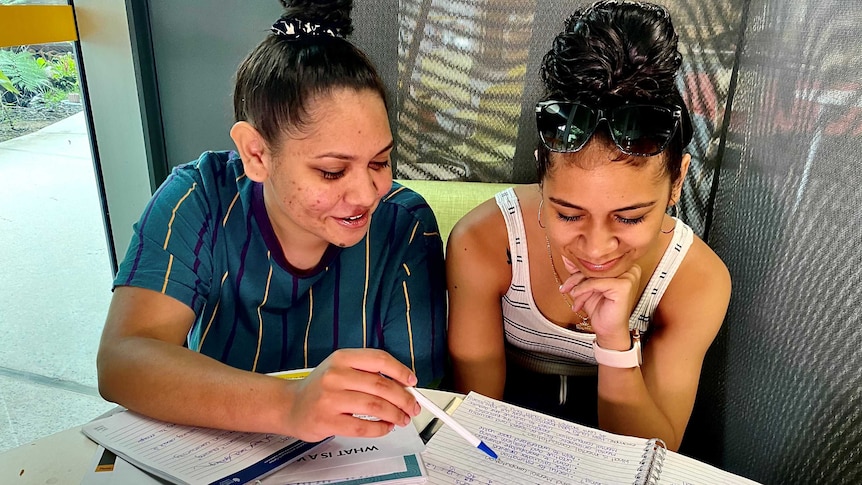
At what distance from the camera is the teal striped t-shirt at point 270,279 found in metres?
1.10

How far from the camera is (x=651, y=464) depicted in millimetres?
857

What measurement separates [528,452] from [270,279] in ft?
1.81

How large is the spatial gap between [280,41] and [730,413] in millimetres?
1163

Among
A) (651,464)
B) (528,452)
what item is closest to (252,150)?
(528,452)

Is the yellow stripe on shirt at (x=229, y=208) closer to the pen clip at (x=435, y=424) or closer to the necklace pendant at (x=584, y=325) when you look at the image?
the pen clip at (x=435, y=424)

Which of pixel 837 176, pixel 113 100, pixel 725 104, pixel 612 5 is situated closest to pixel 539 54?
pixel 725 104

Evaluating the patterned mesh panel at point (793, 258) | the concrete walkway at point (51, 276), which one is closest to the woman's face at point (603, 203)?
the patterned mesh panel at point (793, 258)

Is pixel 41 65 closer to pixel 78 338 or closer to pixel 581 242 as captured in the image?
pixel 78 338

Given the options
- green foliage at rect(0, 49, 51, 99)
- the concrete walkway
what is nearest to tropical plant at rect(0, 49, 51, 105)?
green foliage at rect(0, 49, 51, 99)

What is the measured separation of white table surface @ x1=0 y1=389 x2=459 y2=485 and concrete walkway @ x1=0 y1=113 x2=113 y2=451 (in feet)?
4.84

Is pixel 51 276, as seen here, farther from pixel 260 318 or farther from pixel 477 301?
pixel 477 301

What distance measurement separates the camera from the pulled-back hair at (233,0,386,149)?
3.49 ft

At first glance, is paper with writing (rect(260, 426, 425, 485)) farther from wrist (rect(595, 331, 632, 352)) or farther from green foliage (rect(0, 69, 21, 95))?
green foliage (rect(0, 69, 21, 95))

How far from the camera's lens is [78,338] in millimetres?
2480
